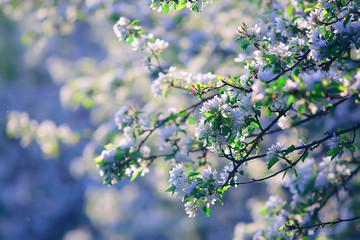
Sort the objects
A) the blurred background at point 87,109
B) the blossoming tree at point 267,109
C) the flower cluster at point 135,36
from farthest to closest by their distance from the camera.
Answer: the blurred background at point 87,109 < the flower cluster at point 135,36 < the blossoming tree at point 267,109

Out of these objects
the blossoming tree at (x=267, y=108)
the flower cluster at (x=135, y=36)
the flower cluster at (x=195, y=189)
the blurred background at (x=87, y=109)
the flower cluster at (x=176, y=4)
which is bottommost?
the flower cluster at (x=195, y=189)

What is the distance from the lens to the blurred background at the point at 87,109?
5074mm

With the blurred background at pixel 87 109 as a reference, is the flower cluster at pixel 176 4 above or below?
below

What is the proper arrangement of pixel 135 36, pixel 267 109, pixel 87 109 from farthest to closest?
pixel 87 109 → pixel 135 36 → pixel 267 109

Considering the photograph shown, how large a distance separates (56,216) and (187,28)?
10.6 metres

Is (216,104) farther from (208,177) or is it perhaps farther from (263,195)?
(263,195)

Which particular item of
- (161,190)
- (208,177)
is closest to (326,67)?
(208,177)

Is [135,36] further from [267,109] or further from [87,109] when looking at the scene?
[87,109]

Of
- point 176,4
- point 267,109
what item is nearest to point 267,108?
point 267,109

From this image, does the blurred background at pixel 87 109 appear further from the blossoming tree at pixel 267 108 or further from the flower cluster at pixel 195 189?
the flower cluster at pixel 195 189

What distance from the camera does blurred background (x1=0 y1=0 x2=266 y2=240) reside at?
507cm

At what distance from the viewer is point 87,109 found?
13.5 m

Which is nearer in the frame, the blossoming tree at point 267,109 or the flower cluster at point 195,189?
the blossoming tree at point 267,109

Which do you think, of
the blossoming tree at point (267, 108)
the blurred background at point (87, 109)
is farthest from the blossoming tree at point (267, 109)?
the blurred background at point (87, 109)
